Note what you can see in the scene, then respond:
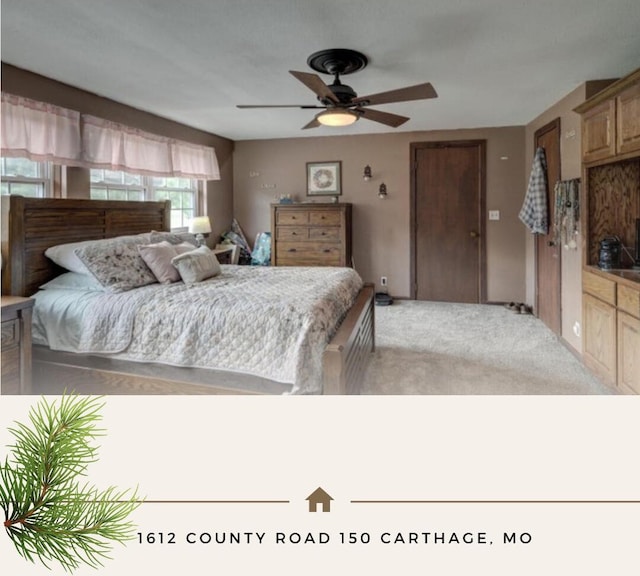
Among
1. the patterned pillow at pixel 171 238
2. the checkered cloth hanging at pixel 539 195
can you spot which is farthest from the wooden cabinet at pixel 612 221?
the patterned pillow at pixel 171 238

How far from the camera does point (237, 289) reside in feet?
8.20

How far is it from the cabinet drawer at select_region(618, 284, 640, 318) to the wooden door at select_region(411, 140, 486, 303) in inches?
114

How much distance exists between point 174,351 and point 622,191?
117 inches

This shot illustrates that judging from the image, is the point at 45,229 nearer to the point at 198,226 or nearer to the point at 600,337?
the point at 198,226

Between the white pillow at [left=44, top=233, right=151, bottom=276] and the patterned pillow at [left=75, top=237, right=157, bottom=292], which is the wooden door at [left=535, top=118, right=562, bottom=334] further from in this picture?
the white pillow at [left=44, top=233, right=151, bottom=276]

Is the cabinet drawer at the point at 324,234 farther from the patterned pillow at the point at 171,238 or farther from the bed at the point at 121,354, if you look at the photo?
the bed at the point at 121,354

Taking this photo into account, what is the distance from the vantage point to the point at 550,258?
13.5 ft

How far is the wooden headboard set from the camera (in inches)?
99.3

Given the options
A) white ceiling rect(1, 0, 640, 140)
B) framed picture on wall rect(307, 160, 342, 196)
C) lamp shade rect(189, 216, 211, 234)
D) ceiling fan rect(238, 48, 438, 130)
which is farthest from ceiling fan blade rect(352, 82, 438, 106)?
framed picture on wall rect(307, 160, 342, 196)

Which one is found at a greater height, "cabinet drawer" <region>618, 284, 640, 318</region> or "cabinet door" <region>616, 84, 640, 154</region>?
"cabinet door" <region>616, 84, 640, 154</region>
